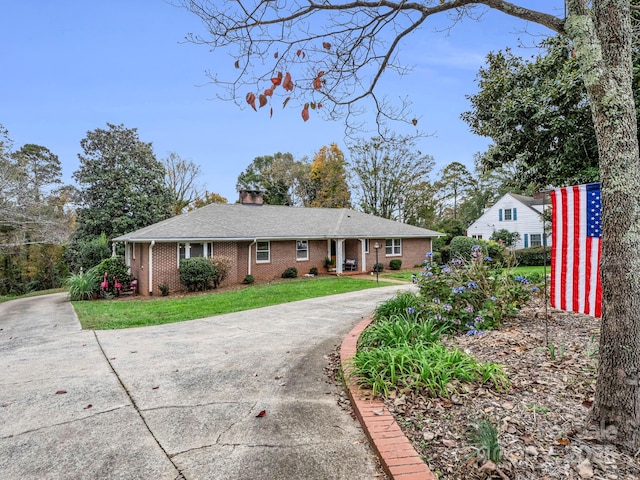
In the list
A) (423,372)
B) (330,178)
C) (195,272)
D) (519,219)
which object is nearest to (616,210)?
(423,372)

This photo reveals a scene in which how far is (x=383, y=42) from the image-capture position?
4246 millimetres

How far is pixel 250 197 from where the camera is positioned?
23172 millimetres

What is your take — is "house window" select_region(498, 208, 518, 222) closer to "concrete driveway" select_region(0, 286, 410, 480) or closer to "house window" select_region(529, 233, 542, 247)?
"house window" select_region(529, 233, 542, 247)

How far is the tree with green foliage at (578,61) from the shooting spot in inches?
91.3

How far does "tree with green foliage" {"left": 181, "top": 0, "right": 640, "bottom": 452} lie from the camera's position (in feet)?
7.61

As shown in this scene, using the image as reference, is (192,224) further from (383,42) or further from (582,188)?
(582,188)

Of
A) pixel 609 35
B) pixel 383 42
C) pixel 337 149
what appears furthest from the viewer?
pixel 337 149

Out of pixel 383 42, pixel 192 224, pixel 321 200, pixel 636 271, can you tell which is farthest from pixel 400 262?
pixel 636 271

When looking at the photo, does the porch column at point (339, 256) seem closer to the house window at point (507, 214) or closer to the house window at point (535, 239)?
the house window at point (507, 214)

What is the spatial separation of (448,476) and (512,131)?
987 centimetres

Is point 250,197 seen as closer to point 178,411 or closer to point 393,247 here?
point 393,247

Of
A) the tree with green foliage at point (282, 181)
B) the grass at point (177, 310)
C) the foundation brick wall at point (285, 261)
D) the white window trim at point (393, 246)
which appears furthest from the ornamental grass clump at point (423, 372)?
the tree with green foliage at point (282, 181)

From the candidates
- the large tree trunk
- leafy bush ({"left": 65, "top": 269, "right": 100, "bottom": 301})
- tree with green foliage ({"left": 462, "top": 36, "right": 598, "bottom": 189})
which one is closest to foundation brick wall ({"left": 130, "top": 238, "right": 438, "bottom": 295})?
leafy bush ({"left": 65, "top": 269, "right": 100, "bottom": 301})

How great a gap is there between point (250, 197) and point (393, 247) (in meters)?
9.71
